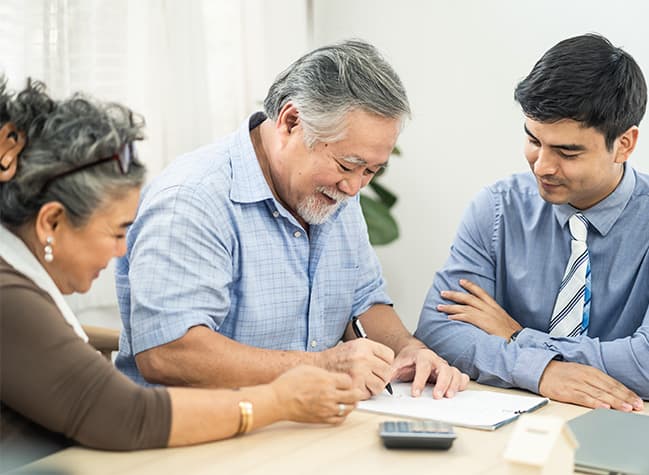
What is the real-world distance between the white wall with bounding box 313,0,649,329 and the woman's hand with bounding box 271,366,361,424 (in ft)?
6.64

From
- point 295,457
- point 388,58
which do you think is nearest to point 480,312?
point 295,457

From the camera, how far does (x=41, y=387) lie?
1.26 metres

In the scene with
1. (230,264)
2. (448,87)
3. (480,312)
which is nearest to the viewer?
(230,264)

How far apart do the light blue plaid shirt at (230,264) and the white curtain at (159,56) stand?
2.37 ft

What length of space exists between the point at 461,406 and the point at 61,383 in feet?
2.64

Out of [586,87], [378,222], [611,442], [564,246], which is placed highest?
[586,87]

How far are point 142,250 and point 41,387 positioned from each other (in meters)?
0.53

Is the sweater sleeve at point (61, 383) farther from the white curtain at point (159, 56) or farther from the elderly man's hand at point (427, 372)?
the white curtain at point (159, 56)

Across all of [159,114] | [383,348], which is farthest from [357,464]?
[159,114]

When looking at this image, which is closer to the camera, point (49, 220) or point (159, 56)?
point (49, 220)

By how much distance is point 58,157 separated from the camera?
4.47 ft

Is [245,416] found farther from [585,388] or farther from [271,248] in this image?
[585,388]

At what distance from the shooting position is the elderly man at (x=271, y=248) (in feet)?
5.58

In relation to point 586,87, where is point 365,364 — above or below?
below
